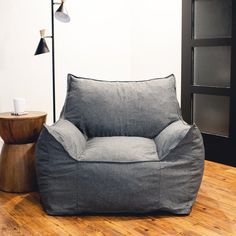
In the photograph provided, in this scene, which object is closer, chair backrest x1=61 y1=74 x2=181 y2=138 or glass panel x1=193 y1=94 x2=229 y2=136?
chair backrest x1=61 y1=74 x2=181 y2=138

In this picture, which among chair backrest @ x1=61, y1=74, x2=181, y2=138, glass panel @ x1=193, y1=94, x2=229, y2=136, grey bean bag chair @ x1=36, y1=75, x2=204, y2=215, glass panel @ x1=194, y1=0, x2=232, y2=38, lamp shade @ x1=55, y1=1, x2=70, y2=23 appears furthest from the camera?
glass panel @ x1=193, y1=94, x2=229, y2=136

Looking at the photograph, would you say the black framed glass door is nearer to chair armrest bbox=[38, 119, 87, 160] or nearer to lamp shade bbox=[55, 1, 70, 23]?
lamp shade bbox=[55, 1, 70, 23]

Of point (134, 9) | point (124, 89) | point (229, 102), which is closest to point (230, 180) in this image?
point (229, 102)

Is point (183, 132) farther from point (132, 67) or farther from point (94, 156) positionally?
point (132, 67)

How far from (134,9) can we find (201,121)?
1.52 m

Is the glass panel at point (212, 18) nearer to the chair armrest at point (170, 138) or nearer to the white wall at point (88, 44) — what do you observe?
the white wall at point (88, 44)

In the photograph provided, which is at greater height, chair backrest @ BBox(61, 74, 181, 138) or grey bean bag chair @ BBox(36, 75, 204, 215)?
chair backrest @ BBox(61, 74, 181, 138)

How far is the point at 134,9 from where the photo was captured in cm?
455

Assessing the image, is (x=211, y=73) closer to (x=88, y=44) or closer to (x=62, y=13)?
(x=88, y=44)

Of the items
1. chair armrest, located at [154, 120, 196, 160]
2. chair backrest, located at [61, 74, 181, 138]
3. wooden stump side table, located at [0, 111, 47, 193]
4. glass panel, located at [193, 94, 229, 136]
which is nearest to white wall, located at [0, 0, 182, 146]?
glass panel, located at [193, 94, 229, 136]

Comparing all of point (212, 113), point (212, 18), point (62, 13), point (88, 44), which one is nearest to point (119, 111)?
point (62, 13)

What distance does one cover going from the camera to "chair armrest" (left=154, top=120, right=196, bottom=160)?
8.25 feet

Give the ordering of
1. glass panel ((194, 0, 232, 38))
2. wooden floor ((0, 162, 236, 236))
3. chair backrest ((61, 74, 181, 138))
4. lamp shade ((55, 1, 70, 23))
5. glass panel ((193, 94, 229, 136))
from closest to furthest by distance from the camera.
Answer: wooden floor ((0, 162, 236, 236)) → chair backrest ((61, 74, 181, 138)) → lamp shade ((55, 1, 70, 23)) → glass panel ((194, 0, 232, 38)) → glass panel ((193, 94, 229, 136))

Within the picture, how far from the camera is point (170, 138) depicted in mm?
2588
